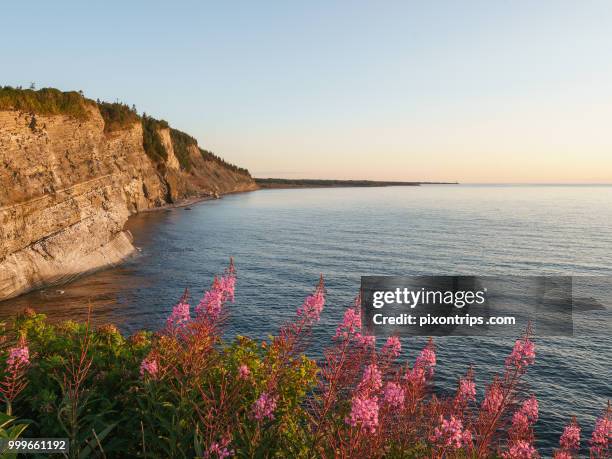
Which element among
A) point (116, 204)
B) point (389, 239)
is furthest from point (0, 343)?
point (389, 239)

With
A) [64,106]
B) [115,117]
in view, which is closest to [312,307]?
[64,106]

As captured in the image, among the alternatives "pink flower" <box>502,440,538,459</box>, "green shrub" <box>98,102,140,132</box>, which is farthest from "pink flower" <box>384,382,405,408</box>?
"green shrub" <box>98,102,140,132</box>

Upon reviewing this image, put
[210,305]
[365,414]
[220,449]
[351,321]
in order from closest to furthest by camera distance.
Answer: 1. [365,414]
2. [220,449]
3. [351,321]
4. [210,305]

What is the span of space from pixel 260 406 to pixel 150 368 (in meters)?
2.20

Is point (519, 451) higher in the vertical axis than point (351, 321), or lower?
lower

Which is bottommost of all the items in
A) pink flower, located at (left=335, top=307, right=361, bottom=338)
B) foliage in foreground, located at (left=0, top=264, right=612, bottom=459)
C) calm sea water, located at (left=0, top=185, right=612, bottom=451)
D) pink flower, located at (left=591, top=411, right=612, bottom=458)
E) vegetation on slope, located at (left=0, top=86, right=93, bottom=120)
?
calm sea water, located at (left=0, top=185, right=612, bottom=451)

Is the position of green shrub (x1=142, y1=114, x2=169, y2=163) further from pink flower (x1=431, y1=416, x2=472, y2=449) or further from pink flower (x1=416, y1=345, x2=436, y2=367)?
pink flower (x1=431, y1=416, x2=472, y2=449)

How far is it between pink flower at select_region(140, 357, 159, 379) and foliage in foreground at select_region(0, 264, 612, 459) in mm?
29

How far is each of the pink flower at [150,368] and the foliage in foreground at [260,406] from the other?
29mm

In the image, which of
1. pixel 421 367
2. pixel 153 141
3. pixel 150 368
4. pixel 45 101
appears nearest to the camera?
pixel 150 368

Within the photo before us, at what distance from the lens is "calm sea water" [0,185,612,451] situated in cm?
2538

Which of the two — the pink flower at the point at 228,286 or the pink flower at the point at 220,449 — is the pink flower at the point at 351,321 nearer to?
the pink flower at the point at 220,449

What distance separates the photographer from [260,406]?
5816 mm

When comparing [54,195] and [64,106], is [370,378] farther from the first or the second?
[64,106]
